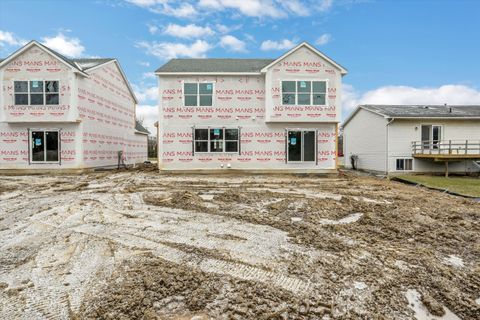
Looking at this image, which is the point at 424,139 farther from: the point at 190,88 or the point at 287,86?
the point at 190,88

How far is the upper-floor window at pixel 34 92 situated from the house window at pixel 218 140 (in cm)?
837

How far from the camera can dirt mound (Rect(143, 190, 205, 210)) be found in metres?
6.82

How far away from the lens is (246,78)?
48.9 ft

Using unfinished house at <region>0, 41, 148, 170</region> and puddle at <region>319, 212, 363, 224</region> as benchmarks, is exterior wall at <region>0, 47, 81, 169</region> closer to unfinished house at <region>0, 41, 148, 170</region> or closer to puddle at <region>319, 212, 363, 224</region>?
unfinished house at <region>0, 41, 148, 170</region>

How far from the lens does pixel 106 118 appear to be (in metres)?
18.0

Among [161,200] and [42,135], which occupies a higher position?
[42,135]

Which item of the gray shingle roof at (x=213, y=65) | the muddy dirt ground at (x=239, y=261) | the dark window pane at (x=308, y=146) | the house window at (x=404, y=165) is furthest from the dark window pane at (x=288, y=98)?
the muddy dirt ground at (x=239, y=261)

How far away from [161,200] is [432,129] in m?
17.2

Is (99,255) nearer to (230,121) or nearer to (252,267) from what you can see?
(252,267)

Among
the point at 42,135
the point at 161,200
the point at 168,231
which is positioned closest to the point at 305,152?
the point at 161,200

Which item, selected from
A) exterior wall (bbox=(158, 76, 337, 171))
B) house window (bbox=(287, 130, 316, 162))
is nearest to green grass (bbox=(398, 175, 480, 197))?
exterior wall (bbox=(158, 76, 337, 171))

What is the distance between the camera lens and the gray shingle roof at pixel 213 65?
48.8 feet

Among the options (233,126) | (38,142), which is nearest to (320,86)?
(233,126)

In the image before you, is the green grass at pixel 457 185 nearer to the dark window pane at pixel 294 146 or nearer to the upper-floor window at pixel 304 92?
the dark window pane at pixel 294 146
